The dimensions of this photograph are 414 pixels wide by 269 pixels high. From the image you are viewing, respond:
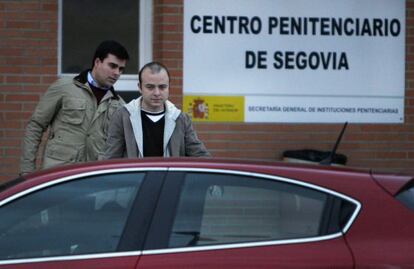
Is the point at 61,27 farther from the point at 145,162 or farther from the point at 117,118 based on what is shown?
the point at 145,162

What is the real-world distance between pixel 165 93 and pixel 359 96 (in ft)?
12.1

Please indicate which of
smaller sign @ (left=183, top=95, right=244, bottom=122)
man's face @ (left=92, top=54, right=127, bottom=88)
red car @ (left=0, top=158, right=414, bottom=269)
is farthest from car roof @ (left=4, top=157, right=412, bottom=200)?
smaller sign @ (left=183, top=95, right=244, bottom=122)

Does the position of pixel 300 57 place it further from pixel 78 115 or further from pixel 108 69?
pixel 78 115

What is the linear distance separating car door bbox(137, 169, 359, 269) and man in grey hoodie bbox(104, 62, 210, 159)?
56.0 inches

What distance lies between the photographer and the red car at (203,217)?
11.7 feet

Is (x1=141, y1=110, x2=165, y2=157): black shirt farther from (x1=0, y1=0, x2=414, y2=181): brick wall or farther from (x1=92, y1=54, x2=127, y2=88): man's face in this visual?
(x1=0, y1=0, x2=414, y2=181): brick wall

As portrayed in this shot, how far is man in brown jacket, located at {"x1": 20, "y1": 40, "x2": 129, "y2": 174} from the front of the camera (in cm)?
580

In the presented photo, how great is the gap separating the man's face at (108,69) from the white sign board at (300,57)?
230 centimetres

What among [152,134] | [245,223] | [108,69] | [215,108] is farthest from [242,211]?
[215,108]

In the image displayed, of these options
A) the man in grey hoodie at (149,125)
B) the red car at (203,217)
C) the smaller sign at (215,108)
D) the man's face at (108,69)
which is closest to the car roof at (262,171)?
the red car at (203,217)

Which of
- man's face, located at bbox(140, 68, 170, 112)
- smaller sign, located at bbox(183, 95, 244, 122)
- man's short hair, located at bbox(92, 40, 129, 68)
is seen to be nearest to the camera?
man's face, located at bbox(140, 68, 170, 112)

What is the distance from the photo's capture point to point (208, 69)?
8070mm

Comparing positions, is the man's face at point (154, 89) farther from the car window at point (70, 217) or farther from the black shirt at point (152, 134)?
the car window at point (70, 217)

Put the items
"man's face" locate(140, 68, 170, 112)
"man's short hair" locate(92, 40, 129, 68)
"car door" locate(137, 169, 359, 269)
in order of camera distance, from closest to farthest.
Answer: "car door" locate(137, 169, 359, 269) < "man's face" locate(140, 68, 170, 112) < "man's short hair" locate(92, 40, 129, 68)
